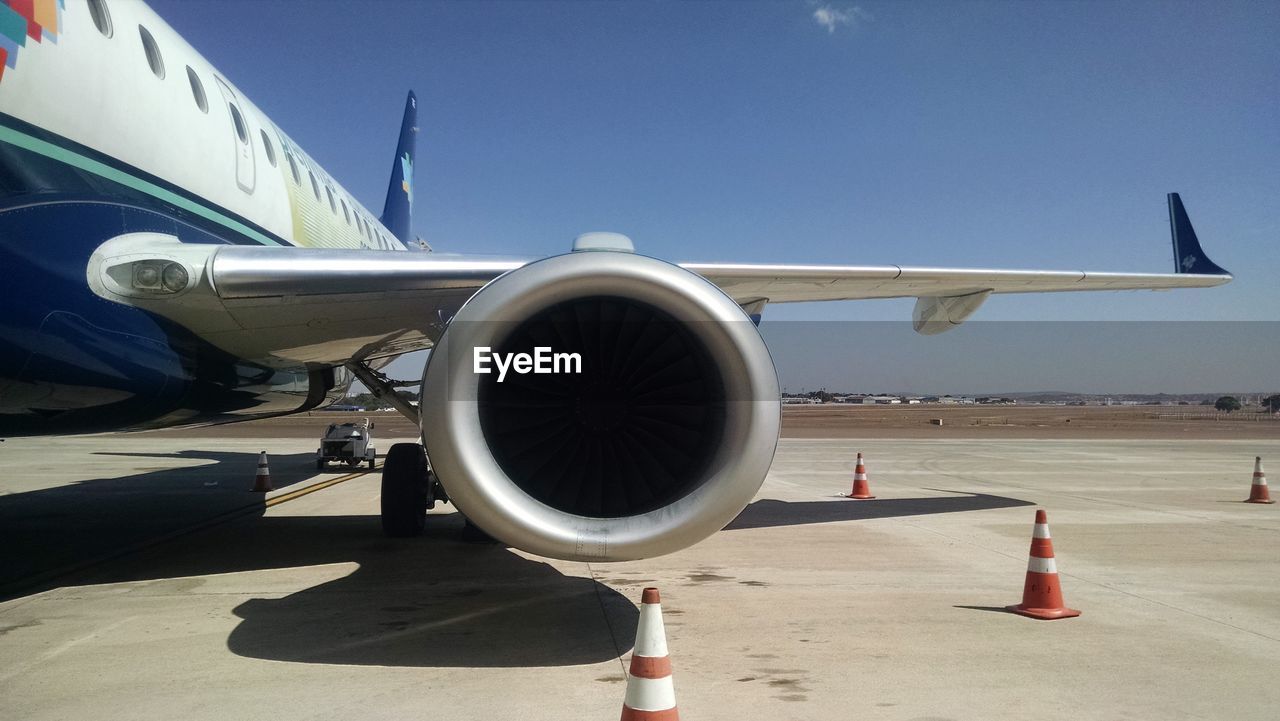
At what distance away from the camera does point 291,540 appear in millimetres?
7637

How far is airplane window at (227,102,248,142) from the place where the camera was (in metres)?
6.25

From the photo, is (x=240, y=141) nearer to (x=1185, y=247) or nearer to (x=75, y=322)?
(x=75, y=322)

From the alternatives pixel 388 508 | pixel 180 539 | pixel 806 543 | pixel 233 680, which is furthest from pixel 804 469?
pixel 233 680

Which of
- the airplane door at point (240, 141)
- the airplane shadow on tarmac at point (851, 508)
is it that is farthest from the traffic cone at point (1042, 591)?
the airplane door at point (240, 141)

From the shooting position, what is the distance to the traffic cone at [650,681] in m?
2.83

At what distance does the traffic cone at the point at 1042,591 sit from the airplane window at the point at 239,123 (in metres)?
5.98

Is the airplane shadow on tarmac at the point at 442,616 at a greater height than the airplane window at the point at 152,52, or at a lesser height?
lesser

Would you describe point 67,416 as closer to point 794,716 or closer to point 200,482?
point 794,716

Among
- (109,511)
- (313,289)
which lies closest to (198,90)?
(313,289)

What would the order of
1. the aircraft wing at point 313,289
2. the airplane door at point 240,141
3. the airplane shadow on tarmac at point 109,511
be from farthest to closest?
the airplane shadow on tarmac at point 109,511
the airplane door at point 240,141
the aircraft wing at point 313,289

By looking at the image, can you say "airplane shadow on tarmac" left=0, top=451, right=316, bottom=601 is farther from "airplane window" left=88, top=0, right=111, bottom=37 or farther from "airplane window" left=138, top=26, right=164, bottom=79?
"airplane window" left=88, top=0, right=111, bottom=37

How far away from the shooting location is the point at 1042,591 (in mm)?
4992

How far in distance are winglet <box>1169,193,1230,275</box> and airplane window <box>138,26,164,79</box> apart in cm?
911
